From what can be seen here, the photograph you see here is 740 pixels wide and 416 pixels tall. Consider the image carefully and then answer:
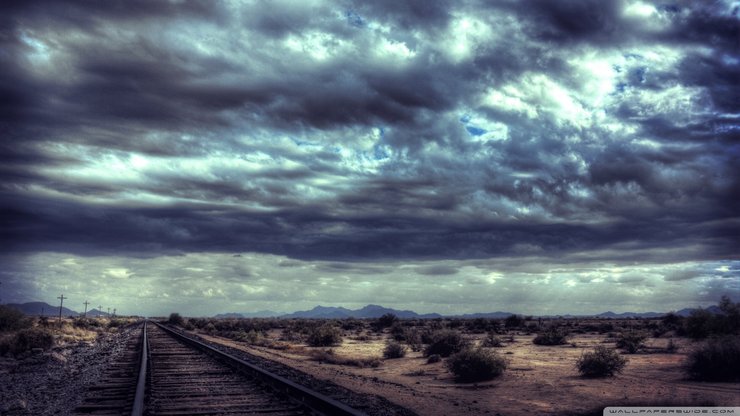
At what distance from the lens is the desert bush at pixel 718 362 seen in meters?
18.5

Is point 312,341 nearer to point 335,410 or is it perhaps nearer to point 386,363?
point 386,363

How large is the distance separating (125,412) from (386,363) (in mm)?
16896

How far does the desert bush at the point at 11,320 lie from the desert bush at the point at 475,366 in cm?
4248

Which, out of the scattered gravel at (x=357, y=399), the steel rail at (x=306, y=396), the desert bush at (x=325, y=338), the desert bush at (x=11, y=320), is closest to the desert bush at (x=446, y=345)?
the scattered gravel at (x=357, y=399)

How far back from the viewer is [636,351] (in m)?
30.2

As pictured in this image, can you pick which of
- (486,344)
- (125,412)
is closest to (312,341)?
(486,344)

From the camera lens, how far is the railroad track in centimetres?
1127

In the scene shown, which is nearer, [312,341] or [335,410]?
[335,410]

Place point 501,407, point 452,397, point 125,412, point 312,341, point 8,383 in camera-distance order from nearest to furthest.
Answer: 1. point 125,412
2. point 501,407
3. point 452,397
4. point 8,383
5. point 312,341

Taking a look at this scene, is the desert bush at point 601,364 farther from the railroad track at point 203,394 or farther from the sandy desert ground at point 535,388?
the railroad track at point 203,394

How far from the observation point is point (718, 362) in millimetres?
18688

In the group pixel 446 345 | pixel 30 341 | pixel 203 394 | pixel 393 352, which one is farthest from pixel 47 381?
pixel 446 345

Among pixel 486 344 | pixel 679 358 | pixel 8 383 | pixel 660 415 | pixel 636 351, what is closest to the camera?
pixel 660 415

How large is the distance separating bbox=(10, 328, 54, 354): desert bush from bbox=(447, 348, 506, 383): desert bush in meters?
22.6
